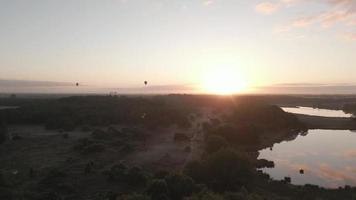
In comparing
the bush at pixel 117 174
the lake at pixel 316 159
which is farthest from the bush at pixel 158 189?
the lake at pixel 316 159

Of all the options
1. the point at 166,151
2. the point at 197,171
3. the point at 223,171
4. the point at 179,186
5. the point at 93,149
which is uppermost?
the point at 179,186

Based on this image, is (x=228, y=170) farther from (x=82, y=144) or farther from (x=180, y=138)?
(x=180, y=138)

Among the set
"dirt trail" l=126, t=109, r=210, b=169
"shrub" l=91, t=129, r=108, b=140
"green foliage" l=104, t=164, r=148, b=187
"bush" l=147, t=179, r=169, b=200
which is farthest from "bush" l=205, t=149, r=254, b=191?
"shrub" l=91, t=129, r=108, b=140

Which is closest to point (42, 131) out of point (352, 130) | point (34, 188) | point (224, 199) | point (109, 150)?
point (109, 150)

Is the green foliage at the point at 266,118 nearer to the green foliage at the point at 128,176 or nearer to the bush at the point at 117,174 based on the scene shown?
the bush at the point at 117,174

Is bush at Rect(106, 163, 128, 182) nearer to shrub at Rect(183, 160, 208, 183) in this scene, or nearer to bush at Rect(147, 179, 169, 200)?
shrub at Rect(183, 160, 208, 183)

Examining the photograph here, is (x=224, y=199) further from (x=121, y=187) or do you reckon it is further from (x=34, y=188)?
(x=34, y=188)

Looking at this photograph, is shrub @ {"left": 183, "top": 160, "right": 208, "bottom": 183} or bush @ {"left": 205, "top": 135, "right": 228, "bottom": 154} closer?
shrub @ {"left": 183, "top": 160, "right": 208, "bottom": 183}

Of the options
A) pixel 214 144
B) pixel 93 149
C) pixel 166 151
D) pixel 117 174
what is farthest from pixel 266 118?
pixel 117 174
